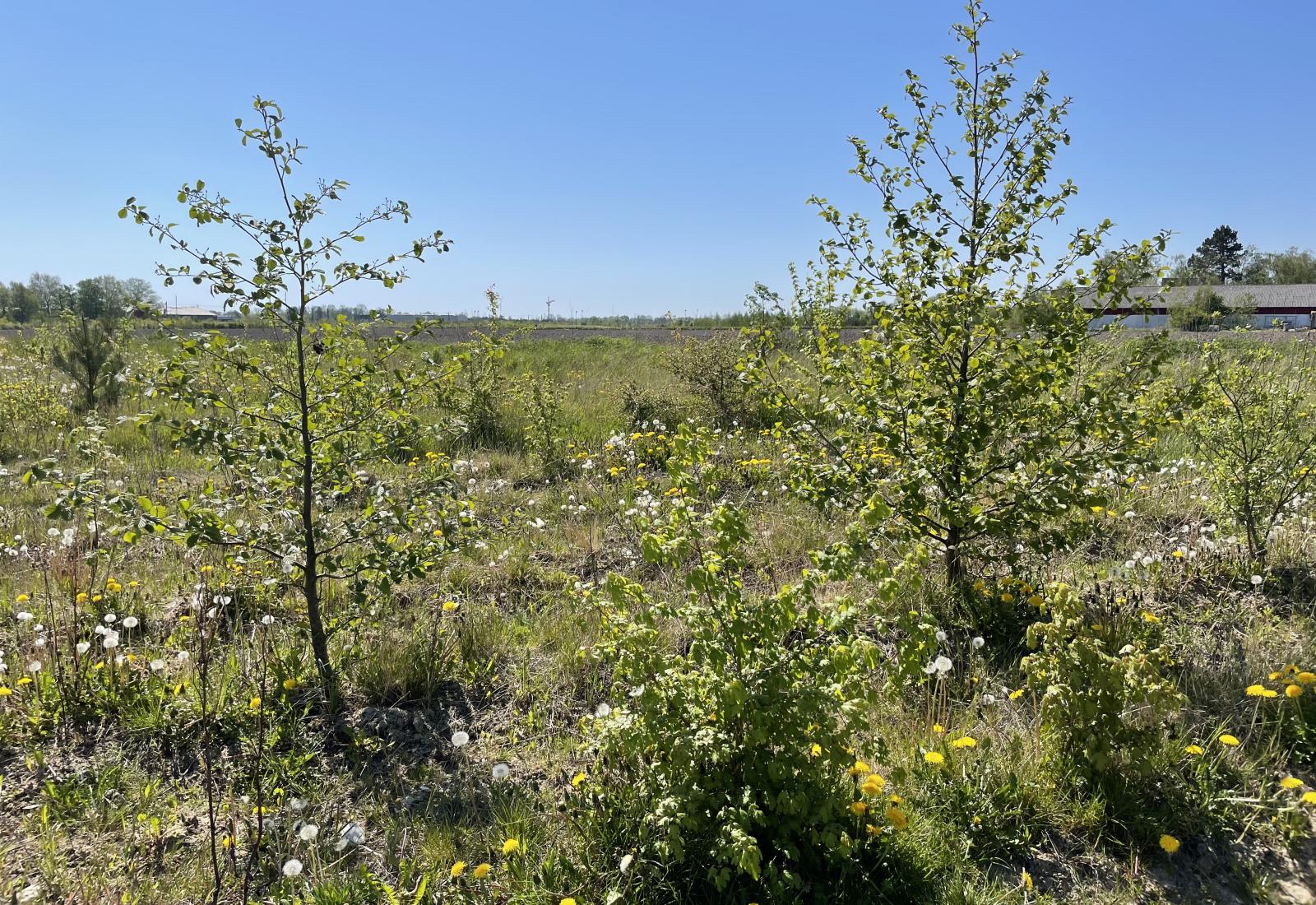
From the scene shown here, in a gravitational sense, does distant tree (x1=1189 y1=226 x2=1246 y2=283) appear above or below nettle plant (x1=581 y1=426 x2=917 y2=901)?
above

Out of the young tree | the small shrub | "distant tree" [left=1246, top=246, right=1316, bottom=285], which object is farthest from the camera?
"distant tree" [left=1246, top=246, right=1316, bottom=285]

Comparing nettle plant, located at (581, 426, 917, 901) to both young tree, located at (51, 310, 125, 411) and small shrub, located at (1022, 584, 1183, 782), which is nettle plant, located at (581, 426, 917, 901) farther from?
young tree, located at (51, 310, 125, 411)

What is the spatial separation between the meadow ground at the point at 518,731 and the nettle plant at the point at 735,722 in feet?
0.29

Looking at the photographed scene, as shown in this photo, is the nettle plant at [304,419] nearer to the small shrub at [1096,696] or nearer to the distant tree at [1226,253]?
the small shrub at [1096,696]

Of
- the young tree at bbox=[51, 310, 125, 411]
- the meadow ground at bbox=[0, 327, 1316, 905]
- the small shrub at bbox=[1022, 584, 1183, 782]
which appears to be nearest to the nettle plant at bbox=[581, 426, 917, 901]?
the meadow ground at bbox=[0, 327, 1316, 905]

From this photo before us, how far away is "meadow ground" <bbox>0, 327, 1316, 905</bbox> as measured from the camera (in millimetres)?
2297

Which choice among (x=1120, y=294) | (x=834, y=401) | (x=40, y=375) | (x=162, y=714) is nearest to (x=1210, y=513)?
(x=1120, y=294)

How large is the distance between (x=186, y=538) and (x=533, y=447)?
15.3 ft

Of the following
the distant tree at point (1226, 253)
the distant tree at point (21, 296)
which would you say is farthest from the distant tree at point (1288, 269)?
the distant tree at point (21, 296)

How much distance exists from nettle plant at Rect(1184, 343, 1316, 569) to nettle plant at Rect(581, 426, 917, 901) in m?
3.38

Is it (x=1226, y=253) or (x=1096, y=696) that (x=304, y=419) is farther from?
(x=1226, y=253)

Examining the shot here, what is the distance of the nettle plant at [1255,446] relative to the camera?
13.9ft

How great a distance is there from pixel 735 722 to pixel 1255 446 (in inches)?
158

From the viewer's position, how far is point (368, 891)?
221 cm
